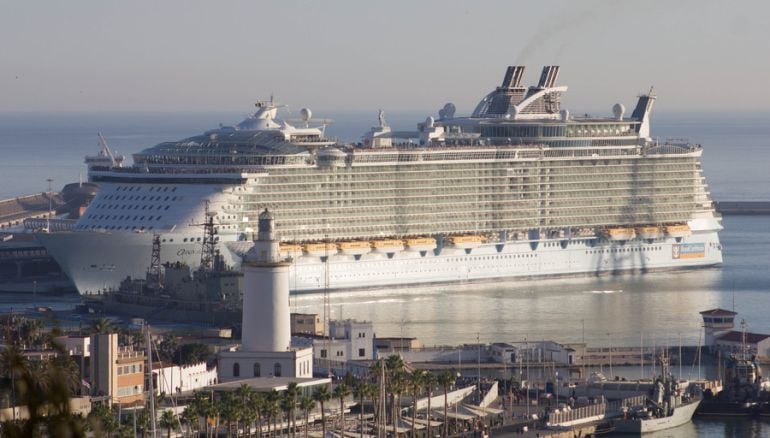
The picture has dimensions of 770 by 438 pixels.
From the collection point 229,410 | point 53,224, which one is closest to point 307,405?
point 229,410

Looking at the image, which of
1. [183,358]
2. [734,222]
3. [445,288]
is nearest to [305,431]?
[183,358]

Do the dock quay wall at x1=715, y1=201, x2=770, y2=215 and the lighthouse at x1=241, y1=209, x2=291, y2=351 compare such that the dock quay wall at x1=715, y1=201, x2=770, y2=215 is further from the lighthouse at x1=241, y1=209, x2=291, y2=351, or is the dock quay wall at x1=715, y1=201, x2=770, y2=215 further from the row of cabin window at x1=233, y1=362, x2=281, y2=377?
the lighthouse at x1=241, y1=209, x2=291, y2=351

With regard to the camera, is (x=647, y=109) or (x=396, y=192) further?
(x=647, y=109)

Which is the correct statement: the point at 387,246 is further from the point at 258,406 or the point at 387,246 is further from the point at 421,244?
the point at 258,406

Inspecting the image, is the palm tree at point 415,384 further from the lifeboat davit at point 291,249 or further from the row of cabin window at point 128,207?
the row of cabin window at point 128,207

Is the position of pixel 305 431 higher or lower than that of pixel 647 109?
lower

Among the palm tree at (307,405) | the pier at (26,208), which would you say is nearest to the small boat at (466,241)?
the palm tree at (307,405)

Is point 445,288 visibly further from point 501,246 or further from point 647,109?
point 647,109
